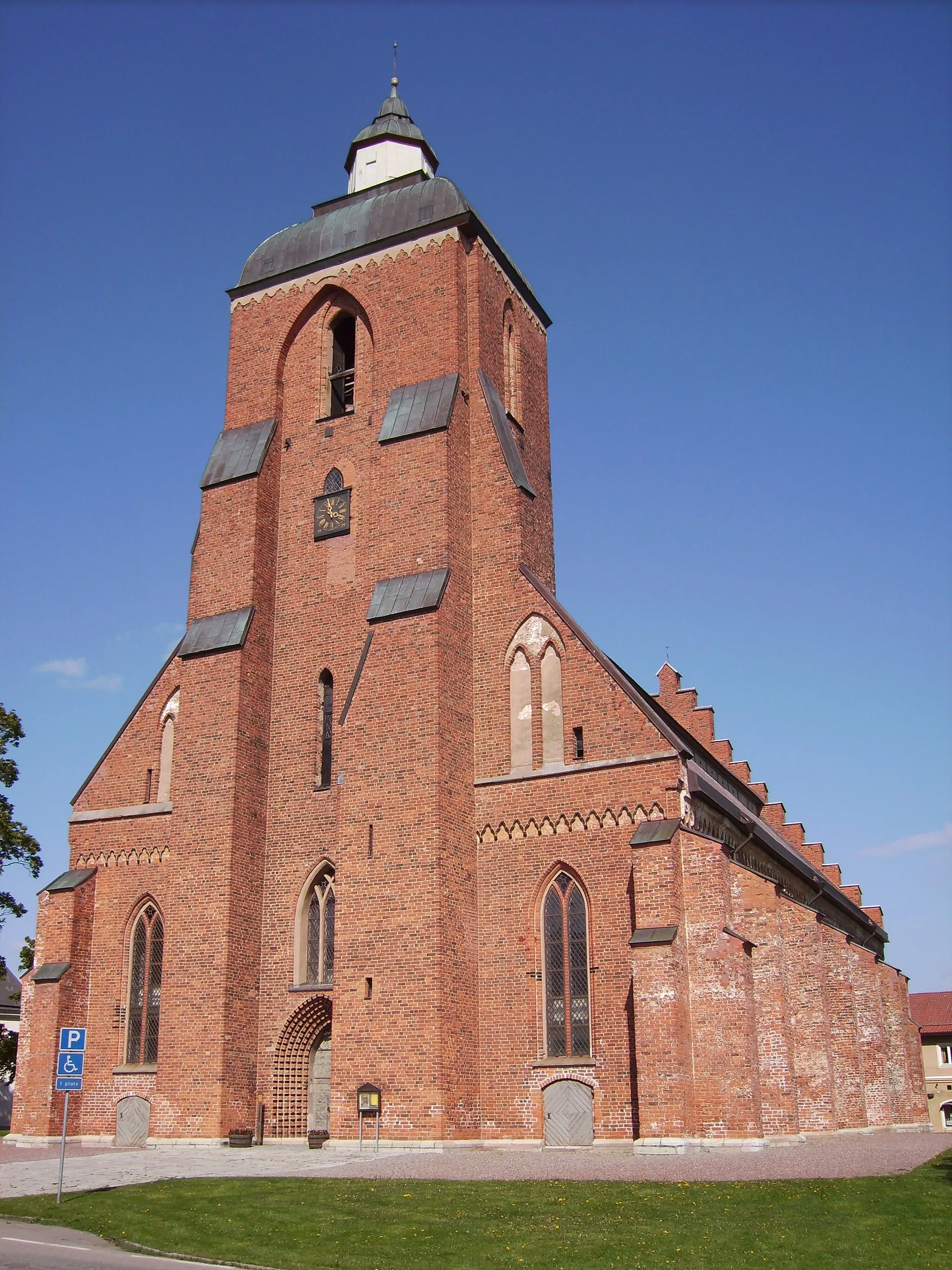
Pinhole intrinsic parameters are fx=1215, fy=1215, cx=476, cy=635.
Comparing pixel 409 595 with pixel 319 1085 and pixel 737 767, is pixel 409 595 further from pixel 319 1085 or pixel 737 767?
pixel 737 767

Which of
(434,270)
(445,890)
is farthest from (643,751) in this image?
(434,270)

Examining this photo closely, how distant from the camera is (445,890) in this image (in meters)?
21.2

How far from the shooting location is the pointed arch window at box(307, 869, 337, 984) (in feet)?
75.6

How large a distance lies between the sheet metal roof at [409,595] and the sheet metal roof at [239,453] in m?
4.63

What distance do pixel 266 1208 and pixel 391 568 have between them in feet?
43.5

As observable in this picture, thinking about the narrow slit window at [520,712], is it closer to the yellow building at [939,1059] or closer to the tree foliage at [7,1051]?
the tree foliage at [7,1051]

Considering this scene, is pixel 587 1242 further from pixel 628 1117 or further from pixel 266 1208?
pixel 628 1117

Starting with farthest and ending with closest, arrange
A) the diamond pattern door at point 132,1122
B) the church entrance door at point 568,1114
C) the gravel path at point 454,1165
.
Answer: the diamond pattern door at point 132,1122, the church entrance door at point 568,1114, the gravel path at point 454,1165

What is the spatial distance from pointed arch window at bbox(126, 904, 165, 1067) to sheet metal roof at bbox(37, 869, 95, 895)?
4.87ft

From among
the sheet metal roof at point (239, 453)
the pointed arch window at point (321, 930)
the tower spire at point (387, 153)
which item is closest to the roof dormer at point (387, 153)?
the tower spire at point (387, 153)

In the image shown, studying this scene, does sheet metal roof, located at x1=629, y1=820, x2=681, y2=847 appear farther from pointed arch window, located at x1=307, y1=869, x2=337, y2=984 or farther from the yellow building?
the yellow building

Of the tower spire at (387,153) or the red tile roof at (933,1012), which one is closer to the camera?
the tower spire at (387,153)

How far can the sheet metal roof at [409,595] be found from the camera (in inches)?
908

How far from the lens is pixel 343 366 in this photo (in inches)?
1122
